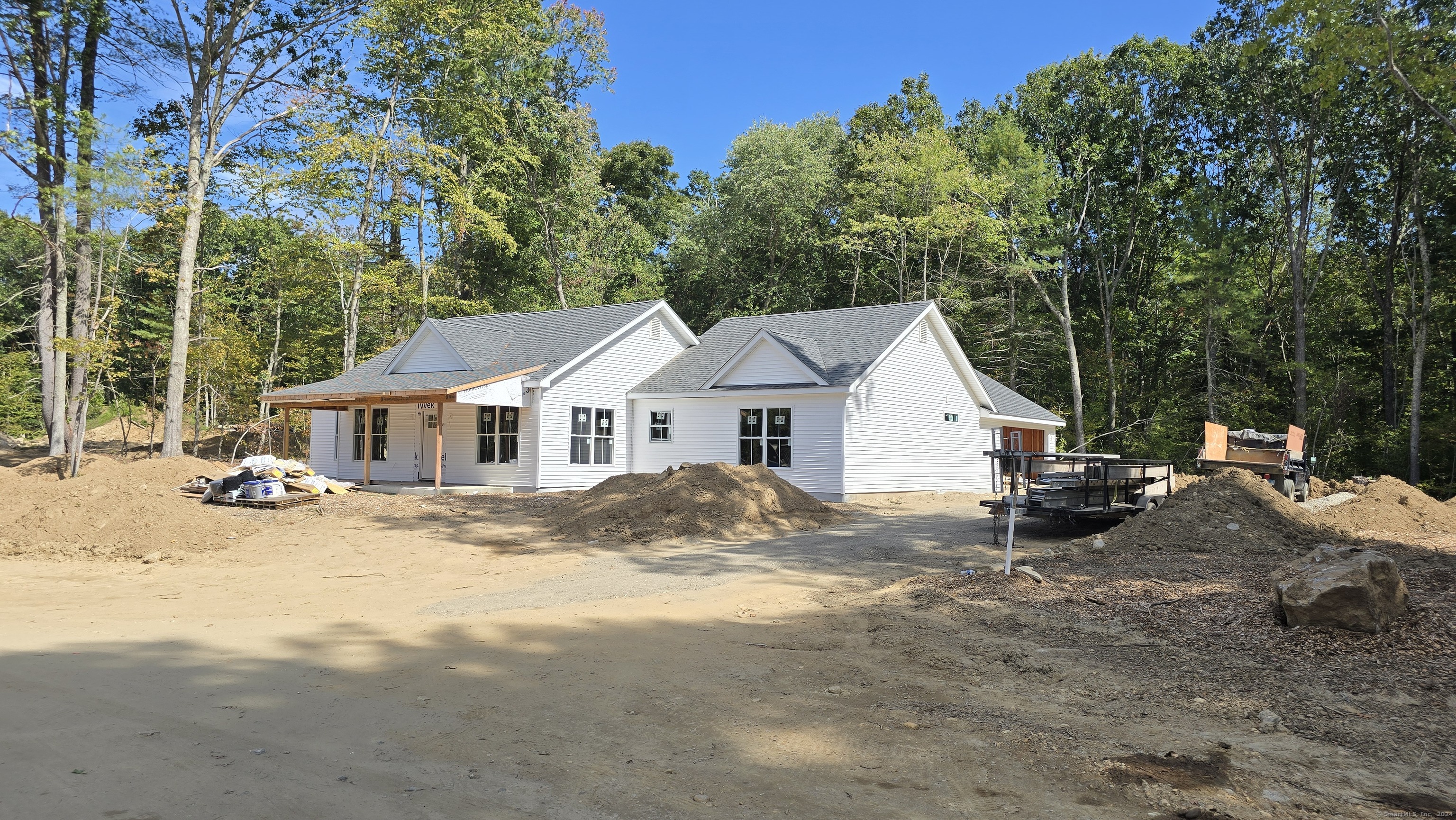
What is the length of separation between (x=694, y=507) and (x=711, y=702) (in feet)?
33.3

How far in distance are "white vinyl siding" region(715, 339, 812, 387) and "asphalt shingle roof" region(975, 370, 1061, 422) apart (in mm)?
8001

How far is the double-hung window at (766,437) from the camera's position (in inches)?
865

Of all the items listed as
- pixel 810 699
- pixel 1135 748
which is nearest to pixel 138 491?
pixel 810 699

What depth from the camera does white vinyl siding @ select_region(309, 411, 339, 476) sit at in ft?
87.6

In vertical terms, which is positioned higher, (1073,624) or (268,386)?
(268,386)

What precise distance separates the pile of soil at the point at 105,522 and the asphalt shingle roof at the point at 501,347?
6932 millimetres

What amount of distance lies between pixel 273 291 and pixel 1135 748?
50.5 metres

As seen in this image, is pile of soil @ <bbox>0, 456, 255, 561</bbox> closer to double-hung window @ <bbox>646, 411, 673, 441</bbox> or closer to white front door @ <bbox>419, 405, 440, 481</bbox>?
white front door @ <bbox>419, 405, 440, 481</bbox>

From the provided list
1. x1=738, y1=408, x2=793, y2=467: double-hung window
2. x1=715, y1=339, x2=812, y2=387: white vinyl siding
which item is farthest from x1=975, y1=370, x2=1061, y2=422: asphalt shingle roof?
x1=738, y1=408, x2=793, y2=467: double-hung window

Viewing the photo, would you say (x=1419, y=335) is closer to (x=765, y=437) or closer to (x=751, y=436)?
(x=765, y=437)

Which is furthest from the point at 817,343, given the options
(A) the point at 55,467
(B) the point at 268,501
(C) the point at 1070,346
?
(A) the point at 55,467

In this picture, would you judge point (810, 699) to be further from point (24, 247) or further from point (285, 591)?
point (24, 247)

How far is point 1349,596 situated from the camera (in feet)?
20.9

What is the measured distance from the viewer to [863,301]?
4153cm
